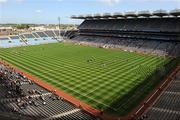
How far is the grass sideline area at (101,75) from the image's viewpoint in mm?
44250

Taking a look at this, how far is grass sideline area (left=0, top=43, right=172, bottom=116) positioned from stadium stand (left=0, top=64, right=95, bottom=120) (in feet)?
13.5

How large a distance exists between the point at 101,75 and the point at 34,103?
21.6m

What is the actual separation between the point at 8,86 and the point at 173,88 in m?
→ 27.8

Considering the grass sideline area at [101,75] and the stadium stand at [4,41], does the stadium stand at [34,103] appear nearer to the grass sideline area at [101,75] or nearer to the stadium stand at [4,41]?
the grass sideline area at [101,75]

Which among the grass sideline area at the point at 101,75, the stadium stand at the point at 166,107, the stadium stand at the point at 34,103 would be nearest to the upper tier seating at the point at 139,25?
the grass sideline area at the point at 101,75

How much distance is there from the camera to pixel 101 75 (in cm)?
5875

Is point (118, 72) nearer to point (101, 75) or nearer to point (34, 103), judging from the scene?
point (101, 75)

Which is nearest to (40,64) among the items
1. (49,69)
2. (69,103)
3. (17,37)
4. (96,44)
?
(49,69)

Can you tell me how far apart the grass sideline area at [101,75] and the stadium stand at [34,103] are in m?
4.13

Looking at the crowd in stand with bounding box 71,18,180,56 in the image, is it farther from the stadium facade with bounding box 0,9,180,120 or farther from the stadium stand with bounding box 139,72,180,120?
the stadium stand with bounding box 139,72,180,120

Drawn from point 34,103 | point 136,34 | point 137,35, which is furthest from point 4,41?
point 34,103

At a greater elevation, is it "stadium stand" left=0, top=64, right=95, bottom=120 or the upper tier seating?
the upper tier seating

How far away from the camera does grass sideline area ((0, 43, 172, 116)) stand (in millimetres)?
44250

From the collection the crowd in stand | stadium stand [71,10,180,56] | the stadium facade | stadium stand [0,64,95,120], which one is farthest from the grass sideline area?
stadium stand [71,10,180,56]
